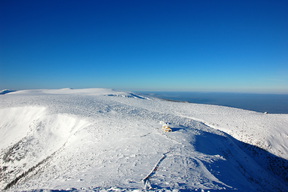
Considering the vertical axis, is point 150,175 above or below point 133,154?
above

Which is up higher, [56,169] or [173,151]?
[173,151]

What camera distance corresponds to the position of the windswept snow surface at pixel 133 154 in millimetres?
7613

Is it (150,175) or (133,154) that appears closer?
(150,175)

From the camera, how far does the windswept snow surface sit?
25.0ft

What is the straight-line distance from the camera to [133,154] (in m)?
10.9

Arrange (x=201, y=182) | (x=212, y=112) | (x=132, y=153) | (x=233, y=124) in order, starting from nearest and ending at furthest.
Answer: (x=201, y=182), (x=132, y=153), (x=233, y=124), (x=212, y=112)

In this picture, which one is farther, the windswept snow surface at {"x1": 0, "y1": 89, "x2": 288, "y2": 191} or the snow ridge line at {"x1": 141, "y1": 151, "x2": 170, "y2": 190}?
the windswept snow surface at {"x1": 0, "y1": 89, "x2": 288, "y2": 191}

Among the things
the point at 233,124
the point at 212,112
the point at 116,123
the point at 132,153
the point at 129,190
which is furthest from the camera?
the point at 212,112

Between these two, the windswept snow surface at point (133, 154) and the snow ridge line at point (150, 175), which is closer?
the snow ridge line at point (150, 175)

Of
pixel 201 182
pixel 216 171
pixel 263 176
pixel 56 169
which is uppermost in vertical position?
pixel 201 182

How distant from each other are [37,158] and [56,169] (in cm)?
789

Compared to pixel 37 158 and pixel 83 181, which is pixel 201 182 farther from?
pixel 37 158

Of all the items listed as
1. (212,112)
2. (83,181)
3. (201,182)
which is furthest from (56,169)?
(212,112)

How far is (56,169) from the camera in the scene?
445 inches
